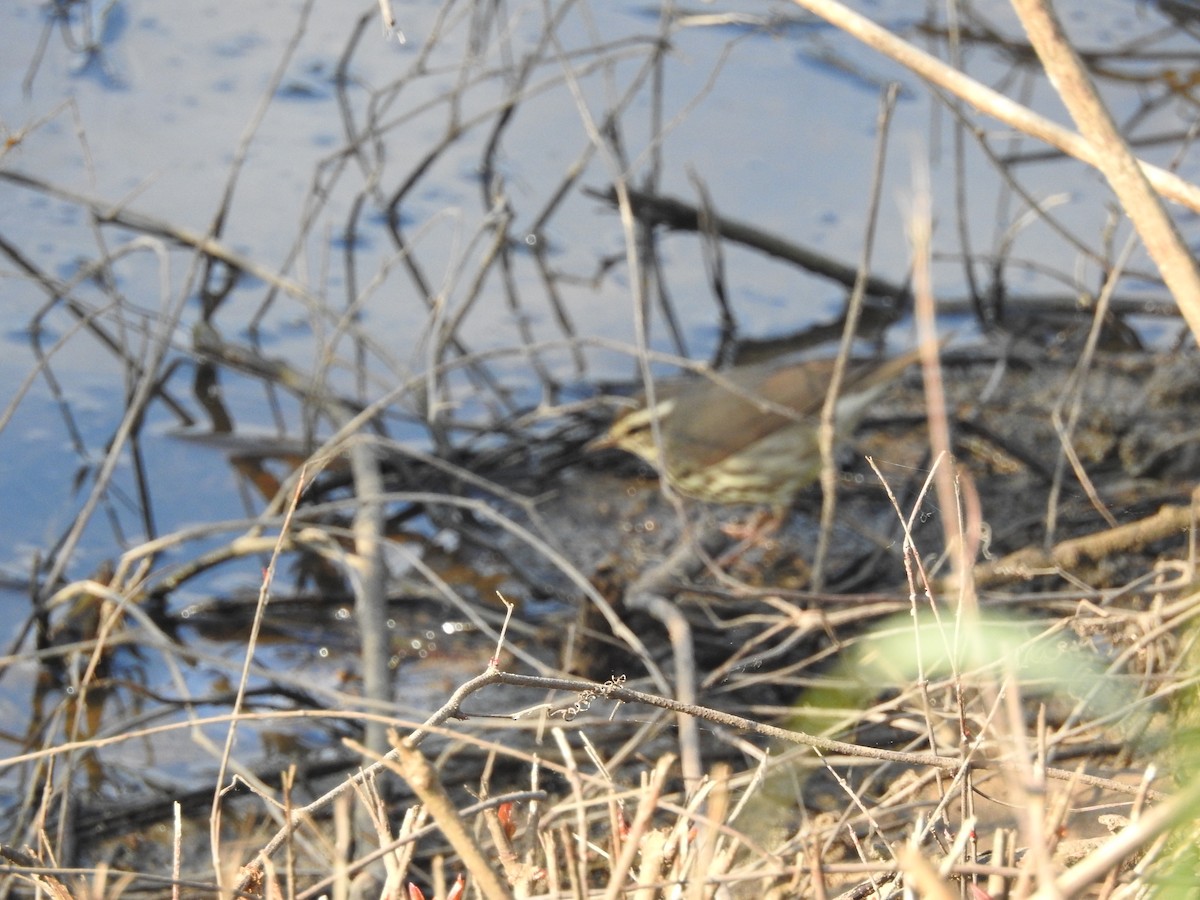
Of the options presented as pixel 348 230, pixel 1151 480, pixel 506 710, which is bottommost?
pixel 506 710

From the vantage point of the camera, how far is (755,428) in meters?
5.29

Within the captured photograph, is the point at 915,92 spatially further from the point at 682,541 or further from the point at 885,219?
the point at 682,541

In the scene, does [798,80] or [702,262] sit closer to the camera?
[702,262]

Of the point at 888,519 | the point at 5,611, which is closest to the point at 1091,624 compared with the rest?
the point at 888,519

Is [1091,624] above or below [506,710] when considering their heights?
above

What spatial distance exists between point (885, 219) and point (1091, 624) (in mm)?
4709

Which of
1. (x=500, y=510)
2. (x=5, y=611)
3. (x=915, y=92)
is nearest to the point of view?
(x=5, y=611)

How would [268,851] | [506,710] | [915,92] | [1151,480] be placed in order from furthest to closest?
[915,92] → [1151,480] → [506,710] → [268,851]

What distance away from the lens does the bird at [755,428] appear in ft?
17.1

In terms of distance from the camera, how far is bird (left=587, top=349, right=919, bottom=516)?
5199 millimetres

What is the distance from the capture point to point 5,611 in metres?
4.25

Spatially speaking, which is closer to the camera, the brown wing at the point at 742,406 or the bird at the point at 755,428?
the bird at the point at 755,428

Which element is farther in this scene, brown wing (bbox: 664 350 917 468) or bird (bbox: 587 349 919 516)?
brown wing (bbox: 664 350 917 468)

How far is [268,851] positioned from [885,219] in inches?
229
